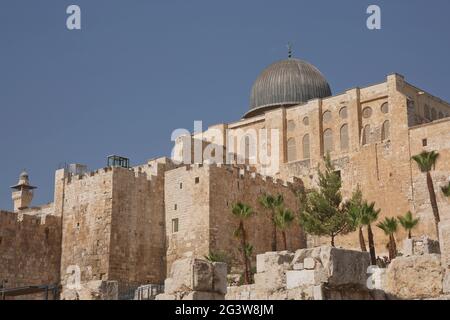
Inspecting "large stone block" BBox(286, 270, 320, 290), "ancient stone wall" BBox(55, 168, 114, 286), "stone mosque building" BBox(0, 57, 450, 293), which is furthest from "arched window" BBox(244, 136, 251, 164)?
"large stone block" BBox(286, 270, 320, 290)

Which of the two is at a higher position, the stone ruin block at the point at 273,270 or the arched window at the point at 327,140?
the arched window at the point at 327,140

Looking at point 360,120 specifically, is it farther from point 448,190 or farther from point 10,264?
point 10,264

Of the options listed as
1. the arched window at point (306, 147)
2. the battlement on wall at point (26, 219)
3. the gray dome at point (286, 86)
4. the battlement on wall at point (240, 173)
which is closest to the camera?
the battlement on wall at point (26, 219)

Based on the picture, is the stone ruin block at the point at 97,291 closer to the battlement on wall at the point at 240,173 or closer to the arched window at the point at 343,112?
the battlement on wall at the point at 240,173

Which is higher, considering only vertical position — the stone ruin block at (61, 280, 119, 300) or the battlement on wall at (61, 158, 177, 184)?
the battlement on wall at (61, 158, 177, 184)

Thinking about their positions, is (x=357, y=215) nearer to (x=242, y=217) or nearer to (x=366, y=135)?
(x=242, y=217)

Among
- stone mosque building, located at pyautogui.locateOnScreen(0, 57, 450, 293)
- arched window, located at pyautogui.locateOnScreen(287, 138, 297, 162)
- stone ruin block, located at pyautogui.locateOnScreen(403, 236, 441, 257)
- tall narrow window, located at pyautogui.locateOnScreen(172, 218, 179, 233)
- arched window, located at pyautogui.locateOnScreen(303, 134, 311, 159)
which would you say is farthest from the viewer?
arched window, located at pyautogui.locateOnScreen(287, 138, 297, 162)

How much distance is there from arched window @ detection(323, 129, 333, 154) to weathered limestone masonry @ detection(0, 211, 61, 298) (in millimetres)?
15692

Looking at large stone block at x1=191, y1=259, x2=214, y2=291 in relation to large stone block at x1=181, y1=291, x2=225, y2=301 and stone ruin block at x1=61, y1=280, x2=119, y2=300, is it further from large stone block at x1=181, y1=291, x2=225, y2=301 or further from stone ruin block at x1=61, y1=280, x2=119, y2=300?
stone ruin block at x1=61, y1=280, x2=119, y2=300

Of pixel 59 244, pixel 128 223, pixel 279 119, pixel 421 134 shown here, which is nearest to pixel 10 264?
pixel 59 244

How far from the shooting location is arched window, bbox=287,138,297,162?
44.1m

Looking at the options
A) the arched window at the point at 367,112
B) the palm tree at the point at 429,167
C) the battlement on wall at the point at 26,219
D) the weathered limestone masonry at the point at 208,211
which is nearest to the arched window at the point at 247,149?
the arched window at the point at 367,112

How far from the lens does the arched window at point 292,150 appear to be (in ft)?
145

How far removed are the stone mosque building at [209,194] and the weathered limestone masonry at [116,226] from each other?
0.05 meters
